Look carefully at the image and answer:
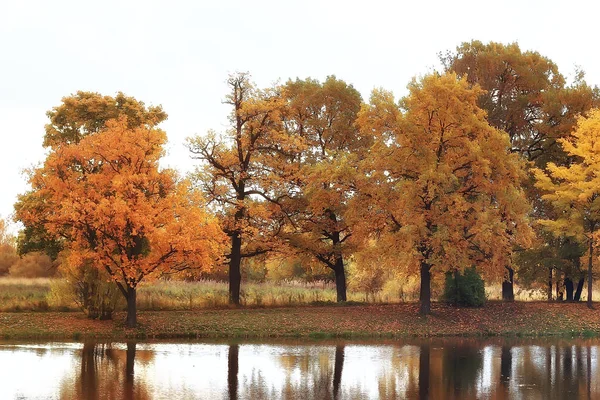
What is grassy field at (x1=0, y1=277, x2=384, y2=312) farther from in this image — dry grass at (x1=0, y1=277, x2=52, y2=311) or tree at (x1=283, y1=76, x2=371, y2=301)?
tree at (x1=283, y1=76, x2=371, y2=301)

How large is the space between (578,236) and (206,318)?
2237cm

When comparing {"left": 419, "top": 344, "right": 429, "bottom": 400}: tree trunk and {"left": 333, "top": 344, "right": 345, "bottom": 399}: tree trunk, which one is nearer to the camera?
{"left": 419, "top": 344, "right": 429, "bottom": 400}: tree trunk

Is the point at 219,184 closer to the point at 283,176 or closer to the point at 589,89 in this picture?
the point at 283,176

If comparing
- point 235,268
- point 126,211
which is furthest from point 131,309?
point 235,268

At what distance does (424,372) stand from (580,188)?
22925 mm

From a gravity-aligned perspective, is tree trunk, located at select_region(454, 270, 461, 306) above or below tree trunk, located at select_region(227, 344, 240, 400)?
above

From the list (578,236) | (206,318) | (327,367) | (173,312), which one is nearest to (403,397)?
(327,367)

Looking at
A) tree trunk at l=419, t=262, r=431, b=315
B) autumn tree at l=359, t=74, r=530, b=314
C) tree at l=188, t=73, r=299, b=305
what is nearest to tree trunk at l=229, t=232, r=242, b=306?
tree at l=188, t=73, r=299, b=305

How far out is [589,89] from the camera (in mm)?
47406

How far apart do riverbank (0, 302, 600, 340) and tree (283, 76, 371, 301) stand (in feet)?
12.0

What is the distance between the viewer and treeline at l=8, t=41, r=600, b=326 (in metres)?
33.4

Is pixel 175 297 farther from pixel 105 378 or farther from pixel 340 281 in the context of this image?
pixel 105 378

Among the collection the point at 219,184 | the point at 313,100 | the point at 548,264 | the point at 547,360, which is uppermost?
the point at 313,100

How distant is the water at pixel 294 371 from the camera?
20797mm
